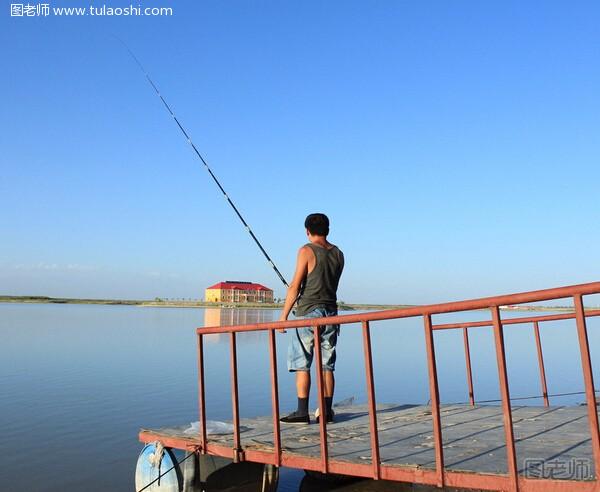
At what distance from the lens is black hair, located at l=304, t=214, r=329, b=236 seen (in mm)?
5176

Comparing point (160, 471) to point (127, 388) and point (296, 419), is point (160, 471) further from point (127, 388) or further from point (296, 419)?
point (127, 388)

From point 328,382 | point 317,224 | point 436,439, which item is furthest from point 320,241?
point 436,439

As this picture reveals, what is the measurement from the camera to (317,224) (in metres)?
A: 5.18

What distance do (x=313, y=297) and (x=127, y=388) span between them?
10.2 metres

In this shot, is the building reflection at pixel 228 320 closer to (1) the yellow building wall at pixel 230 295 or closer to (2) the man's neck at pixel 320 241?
(2) the man's neck at pixel 320 241

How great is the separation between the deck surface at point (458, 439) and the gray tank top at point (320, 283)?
112cm

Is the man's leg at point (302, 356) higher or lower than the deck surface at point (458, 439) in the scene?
higher

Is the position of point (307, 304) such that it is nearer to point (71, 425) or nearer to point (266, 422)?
point (266, 422)

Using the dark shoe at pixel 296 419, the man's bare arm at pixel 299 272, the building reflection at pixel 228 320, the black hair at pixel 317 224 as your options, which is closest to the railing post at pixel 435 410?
the man's bare arm at pixel 299 272

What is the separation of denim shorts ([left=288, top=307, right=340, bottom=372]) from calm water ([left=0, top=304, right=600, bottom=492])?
9.02ft

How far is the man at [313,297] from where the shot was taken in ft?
16.3

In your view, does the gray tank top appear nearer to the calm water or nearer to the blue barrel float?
the blue barrel float

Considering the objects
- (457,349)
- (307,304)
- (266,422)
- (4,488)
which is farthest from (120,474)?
(457,349)

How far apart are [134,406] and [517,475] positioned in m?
10.1
